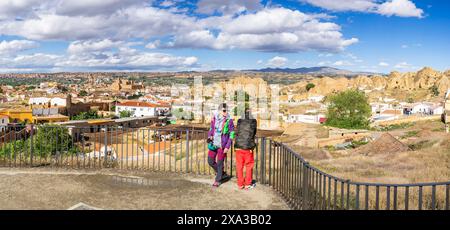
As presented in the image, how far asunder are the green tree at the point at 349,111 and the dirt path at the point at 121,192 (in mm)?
56848

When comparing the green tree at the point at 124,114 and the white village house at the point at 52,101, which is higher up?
the white village house at the point at 52,101

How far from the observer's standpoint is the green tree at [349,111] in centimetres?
6275

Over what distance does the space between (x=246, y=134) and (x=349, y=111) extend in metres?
60.0

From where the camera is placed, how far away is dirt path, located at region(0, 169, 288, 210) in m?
6.82

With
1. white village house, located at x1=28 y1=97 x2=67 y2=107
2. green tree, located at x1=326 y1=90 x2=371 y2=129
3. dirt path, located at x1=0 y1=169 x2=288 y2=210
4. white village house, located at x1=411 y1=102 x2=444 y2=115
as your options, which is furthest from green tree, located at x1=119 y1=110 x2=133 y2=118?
dirt path, located at x1=0 y1=169 x2=288 y2=210

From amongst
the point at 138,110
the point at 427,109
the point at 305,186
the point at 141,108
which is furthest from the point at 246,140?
the point at 138,110

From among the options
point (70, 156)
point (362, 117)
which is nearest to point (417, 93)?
point (362, 117)

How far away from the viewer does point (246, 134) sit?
7.45 metres

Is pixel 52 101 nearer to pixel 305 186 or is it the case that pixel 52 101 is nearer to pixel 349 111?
pixel 349 111

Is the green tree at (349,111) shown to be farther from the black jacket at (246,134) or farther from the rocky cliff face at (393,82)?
the rocky cliff face at (393,82)

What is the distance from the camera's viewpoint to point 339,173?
52.5ft

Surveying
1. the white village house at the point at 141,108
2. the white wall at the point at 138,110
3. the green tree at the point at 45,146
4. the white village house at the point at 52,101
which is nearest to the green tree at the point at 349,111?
the white village house at the point at 141,108

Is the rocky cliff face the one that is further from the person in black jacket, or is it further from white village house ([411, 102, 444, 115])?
the person in black jacket
